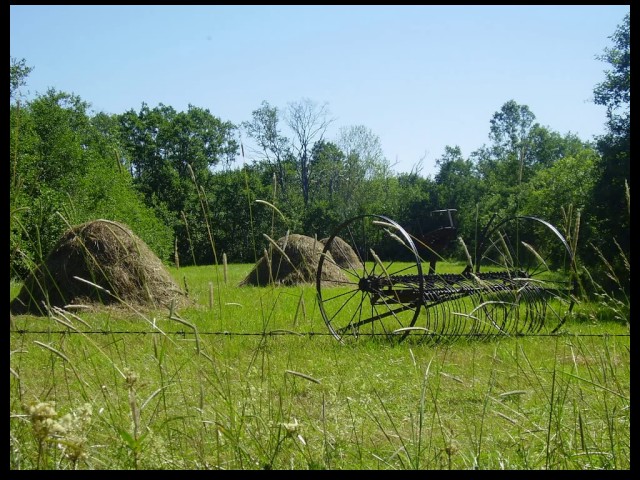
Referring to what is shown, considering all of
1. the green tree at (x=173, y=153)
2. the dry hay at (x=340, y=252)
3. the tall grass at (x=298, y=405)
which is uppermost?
the green tree at (x=173, y=153)

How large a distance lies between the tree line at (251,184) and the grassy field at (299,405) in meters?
0.68

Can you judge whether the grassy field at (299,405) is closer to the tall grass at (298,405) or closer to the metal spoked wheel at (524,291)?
the tall grass at (298,405)

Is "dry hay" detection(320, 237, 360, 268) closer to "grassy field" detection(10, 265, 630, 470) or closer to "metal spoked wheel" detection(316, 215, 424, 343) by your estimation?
"metal spoked wheel" detection(316, 215, 424, 343)

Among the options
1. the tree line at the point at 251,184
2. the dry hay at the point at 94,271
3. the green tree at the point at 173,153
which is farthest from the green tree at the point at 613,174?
the green tree at the point at 173,153

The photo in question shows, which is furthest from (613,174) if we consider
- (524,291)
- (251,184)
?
(251,184)

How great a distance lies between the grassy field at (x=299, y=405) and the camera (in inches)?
80.5

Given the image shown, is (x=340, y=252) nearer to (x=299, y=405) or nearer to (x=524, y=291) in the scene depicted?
(x=524, y=291)

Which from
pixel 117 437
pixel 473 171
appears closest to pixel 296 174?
pixel 473 171

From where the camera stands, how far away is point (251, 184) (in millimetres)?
23359

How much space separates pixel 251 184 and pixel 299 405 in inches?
771

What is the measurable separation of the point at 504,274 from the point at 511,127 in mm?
42284

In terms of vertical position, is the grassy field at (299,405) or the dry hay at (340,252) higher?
the dry hay at (340,252)

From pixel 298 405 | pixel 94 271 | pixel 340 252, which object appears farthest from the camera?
pixel 340 252
